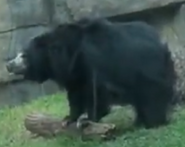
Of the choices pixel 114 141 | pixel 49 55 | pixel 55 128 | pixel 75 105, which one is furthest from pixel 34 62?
pixel 114 141

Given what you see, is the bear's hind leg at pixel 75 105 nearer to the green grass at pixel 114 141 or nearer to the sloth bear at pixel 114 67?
the sloth bear at pixel 114 67

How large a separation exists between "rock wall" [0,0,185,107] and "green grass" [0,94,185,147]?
4.18ft

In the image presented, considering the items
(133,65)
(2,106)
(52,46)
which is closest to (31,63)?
(52,46)

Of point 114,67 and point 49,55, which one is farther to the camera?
point 49,55

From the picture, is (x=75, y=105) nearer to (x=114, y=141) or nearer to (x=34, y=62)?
(x=34, y=62)

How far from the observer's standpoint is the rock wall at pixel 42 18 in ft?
26.6

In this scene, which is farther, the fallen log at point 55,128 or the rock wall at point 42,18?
the rock wall at point 42,18

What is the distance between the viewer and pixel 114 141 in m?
5.47

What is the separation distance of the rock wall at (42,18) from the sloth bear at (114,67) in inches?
83.2

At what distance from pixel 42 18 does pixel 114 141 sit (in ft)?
10.1

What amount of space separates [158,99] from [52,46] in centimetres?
A: 100

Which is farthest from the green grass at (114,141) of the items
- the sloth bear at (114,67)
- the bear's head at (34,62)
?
the bear's head at (34,62)

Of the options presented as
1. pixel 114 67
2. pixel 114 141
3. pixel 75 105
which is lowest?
pixel 114 141

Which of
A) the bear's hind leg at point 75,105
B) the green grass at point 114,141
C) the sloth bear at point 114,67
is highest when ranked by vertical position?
the sloth bear at point 114,67
